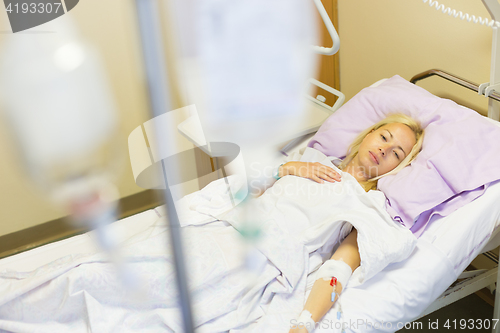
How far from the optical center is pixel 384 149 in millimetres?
1156

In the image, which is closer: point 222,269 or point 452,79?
point 222,269

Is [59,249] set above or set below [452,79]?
below

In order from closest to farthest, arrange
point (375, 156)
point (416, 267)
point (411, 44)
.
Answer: point (416, 267), point (375, 156), point (411, 44)

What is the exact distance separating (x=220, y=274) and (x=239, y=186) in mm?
305

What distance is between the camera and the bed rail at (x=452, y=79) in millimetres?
1146

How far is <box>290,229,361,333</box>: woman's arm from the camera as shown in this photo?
806 mm

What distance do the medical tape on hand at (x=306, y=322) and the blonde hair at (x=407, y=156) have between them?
1.54 ft

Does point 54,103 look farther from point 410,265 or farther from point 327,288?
point 410,265

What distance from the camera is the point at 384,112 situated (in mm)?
1329

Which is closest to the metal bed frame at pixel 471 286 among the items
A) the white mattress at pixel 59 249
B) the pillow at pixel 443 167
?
the pillow at pixel 443 167

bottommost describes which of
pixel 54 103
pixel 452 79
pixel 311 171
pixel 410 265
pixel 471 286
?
pixel 471 286

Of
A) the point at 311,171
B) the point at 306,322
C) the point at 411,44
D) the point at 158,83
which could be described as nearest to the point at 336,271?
the point at 306,322

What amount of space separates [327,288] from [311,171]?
414 millimetres

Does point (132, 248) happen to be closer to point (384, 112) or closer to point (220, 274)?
point (220, 274)
